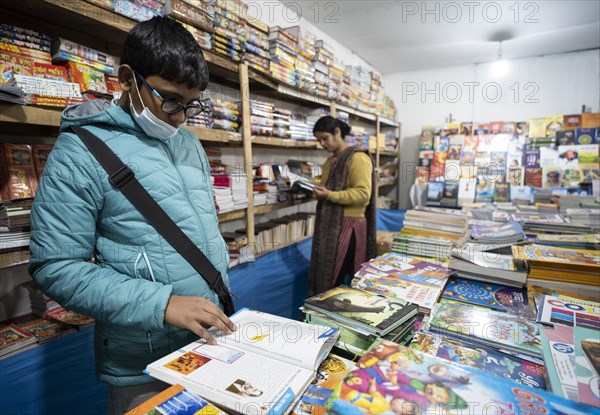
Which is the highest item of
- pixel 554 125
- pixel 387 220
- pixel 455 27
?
pixel 455 27

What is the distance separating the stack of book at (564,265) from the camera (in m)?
1.13

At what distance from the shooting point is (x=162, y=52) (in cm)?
84

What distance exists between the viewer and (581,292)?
1.14 metres

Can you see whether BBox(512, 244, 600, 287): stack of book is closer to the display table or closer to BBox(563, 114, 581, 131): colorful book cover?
the display table

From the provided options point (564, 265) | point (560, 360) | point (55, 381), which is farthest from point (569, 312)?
point (55, 381)

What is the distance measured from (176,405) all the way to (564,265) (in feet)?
4.33

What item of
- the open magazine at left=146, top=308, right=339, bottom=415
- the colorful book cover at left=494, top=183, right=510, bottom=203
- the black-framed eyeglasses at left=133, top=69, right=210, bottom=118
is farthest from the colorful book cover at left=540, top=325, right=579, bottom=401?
the colorful book cover at left=494, top=183, right=510, bottom=203

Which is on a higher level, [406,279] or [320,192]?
[320,192]

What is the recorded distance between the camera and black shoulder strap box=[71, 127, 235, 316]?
83cm

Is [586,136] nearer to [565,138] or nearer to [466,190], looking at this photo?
[565,138]

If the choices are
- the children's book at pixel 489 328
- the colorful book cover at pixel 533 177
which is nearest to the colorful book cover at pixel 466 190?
the colorful book cover at pixel 533 177

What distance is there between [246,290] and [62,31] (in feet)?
5.87

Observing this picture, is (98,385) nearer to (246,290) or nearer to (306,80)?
(246,290)

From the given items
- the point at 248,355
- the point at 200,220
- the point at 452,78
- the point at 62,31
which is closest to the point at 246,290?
the point at 200,220
